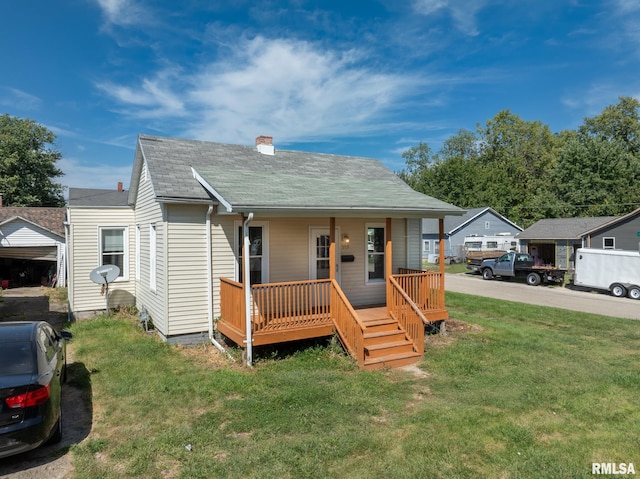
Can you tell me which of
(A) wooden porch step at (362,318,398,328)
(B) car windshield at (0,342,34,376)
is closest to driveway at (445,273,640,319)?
(A) wooden porch step at (362,318,398,328)

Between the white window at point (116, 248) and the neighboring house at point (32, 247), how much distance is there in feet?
30.8

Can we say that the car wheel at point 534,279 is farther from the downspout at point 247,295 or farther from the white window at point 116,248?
the white window at point 116,248

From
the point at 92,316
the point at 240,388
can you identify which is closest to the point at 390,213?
the point at 240,388

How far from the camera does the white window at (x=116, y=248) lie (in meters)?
12.1

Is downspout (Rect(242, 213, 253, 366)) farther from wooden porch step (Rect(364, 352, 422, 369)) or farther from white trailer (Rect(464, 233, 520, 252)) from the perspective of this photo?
white trailer (Rect(464, 233, 520, 252))

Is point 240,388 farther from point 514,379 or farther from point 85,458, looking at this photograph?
point 514,379

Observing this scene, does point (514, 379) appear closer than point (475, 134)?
Yes

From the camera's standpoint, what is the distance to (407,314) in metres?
8.49

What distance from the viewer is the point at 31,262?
2155 cm

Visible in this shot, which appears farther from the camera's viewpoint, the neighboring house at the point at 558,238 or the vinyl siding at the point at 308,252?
the neighboring house at the point at 558,238

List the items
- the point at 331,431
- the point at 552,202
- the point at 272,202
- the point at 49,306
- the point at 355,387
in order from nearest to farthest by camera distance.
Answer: the point at 331,431 → the point at 355,387 → the point at 272,202 → the point at 49,306 → the point at 552,202

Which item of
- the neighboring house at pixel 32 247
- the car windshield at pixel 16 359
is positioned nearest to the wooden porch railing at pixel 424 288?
the car windshield at pixel 16 359

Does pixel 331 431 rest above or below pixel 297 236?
below

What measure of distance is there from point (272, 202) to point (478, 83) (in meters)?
22.0
